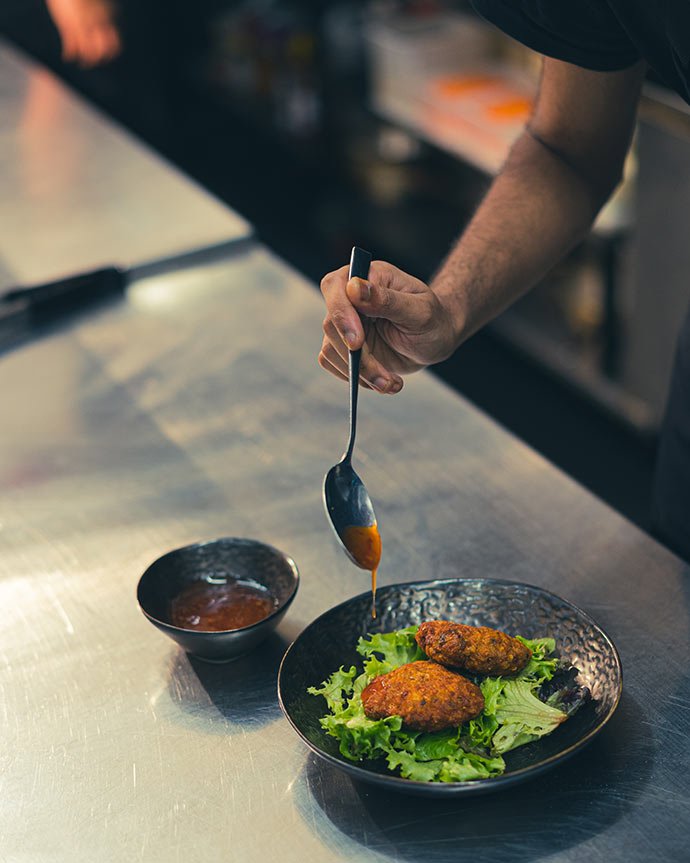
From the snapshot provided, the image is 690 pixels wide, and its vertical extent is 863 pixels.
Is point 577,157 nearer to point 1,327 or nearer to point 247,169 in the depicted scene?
point 1,327

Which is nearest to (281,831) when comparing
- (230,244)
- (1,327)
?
(1,327)

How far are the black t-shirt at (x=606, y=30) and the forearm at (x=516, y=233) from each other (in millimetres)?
182

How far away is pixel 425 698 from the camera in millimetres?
1064

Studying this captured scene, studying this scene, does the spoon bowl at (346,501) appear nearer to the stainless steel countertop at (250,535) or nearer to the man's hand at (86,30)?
the stainless steel countertop at (250,535)

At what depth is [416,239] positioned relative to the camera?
4.18m

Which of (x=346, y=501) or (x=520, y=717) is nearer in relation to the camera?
(x=520, y=717)

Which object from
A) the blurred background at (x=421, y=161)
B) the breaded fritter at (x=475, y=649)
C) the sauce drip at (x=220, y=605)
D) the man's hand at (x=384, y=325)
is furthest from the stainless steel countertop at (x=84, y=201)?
the breaded fritter at (x=475, y=649)

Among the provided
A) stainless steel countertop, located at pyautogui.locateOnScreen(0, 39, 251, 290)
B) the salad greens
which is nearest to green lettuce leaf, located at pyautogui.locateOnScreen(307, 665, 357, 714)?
the salad greens

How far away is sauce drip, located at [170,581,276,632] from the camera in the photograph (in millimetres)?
1258

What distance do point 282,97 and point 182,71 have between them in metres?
1.01

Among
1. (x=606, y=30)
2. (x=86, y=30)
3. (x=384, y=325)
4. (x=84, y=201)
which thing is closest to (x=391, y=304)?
(x=384, y=325)

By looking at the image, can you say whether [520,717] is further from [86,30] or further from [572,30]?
[86,30]

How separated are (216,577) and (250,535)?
16cm

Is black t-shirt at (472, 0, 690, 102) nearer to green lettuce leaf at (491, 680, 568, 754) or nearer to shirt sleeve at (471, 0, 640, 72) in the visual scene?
shirt sleeve at (471, 0, 640, 72)
